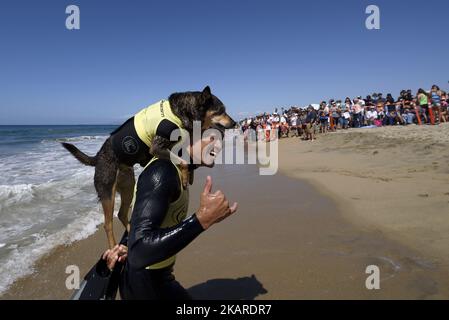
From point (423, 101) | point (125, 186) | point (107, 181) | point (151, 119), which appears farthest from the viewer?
point (423, 101)

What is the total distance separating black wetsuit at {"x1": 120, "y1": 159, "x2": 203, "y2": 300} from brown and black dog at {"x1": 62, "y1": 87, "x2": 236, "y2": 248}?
1.06 ft

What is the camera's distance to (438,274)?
360 centimetres

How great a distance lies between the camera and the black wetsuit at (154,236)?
5.82 ft

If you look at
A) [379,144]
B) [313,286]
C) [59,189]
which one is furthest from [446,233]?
[379,144]

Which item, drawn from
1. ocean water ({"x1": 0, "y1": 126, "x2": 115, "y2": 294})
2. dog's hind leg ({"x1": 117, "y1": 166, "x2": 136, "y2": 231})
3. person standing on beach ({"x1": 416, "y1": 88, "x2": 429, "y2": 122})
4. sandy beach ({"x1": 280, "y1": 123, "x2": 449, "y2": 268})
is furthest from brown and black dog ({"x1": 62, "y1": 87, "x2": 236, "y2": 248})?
person standing on beach ({"x1": 416, "y1": 88, "x2": 429, "y2": 122})

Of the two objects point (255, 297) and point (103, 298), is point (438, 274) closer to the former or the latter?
point (255, 297)

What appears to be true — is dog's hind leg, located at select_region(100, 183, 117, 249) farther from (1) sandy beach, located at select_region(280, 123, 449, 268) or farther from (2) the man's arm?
(1) sandy beach, located at select_region(280, 123, 449, 268)

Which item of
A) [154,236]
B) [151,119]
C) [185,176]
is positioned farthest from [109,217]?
[154,236]

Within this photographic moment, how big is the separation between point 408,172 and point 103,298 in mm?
8418

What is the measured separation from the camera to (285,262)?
13.6ft

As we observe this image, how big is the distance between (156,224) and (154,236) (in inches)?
3.4

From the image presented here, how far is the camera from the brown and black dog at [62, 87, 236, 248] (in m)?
3.28

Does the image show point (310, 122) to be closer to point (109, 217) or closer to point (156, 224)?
point (109, 217)

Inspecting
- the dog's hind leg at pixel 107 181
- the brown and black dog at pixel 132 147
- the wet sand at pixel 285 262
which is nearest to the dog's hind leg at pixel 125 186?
the brown and black dog at pixel 132 147
